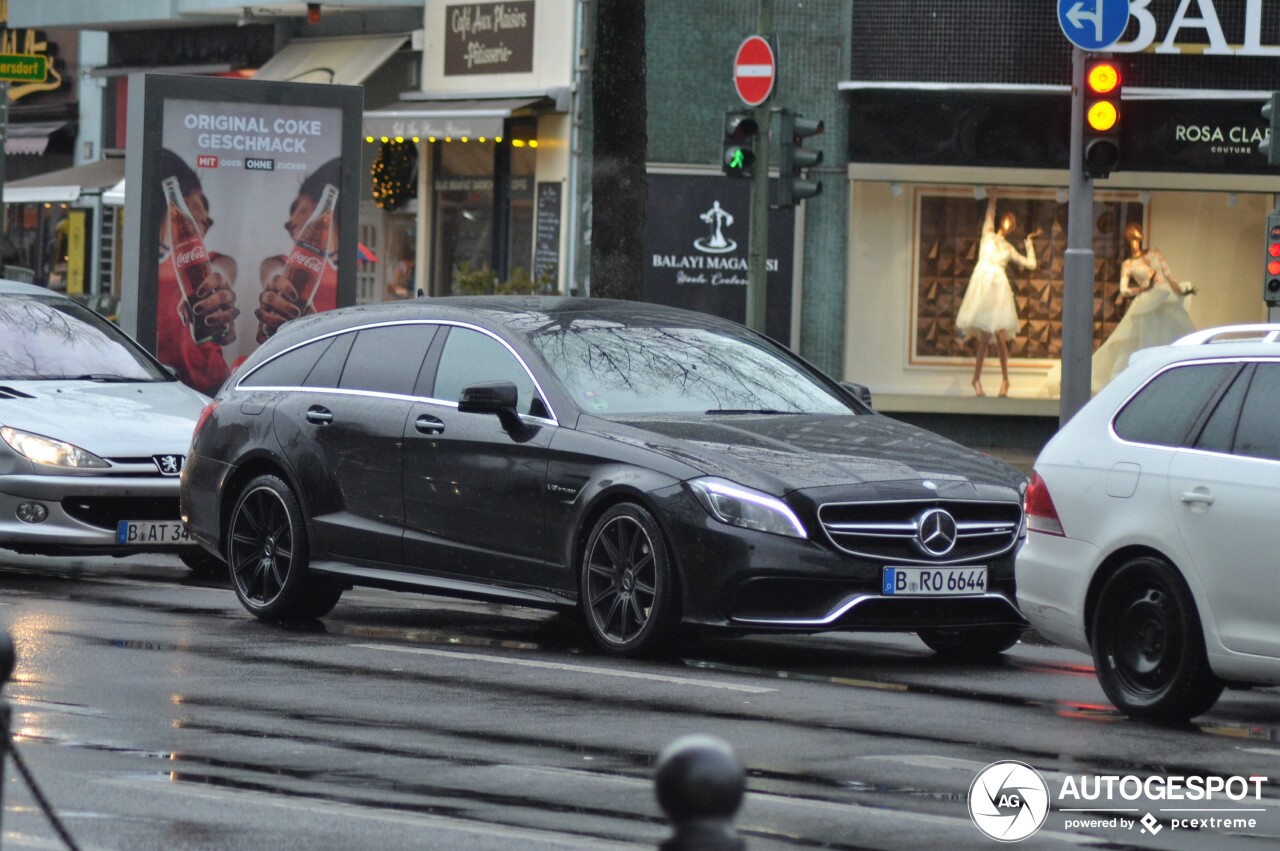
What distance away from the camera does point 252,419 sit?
40.0 feet

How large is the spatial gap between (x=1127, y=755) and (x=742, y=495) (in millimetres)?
2441

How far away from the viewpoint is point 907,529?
9953 millimetres

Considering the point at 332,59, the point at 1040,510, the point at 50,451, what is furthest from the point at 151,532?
the point at 332,59

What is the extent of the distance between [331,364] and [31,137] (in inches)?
1112

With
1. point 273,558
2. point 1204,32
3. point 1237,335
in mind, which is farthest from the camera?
point 1204,32

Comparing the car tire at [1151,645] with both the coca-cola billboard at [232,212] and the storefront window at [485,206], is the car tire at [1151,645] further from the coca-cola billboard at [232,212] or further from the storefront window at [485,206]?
the storefront window at [485,206]

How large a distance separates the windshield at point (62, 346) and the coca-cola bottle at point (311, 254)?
3217mm

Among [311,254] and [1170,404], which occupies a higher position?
[311,254]

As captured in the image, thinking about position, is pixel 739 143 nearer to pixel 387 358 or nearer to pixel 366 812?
pixel 387 358

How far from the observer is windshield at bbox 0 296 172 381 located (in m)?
14.5

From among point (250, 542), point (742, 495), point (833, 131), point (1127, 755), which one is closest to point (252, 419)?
point (250, 542)

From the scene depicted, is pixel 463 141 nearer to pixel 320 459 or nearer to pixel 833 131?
pixel 833 131

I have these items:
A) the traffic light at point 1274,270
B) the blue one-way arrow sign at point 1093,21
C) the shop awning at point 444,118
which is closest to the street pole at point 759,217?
the blue one-way arrow sign at point 1093,21

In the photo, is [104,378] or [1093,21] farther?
[1093,21]
